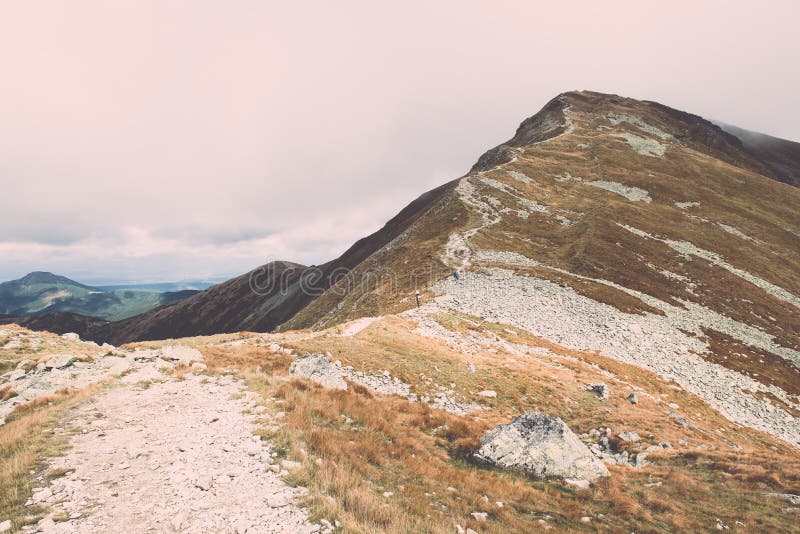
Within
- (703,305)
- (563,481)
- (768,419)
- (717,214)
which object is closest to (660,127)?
(717,214)

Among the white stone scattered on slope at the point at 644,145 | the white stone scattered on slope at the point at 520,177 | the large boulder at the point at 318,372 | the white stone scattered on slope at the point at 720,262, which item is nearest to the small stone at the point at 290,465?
the large boulder at the point at 318,372

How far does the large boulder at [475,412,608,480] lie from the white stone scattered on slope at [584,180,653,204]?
295ft

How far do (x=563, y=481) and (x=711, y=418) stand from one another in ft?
79.9

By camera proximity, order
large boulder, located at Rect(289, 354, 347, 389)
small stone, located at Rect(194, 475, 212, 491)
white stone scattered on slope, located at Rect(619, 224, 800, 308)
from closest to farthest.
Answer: small stone, located at Rect(194, 475, 212, 491)
large boulder, located at Rect(289, 354, 347, 389)
white stone scattered on slope, located at Rect(619, 224, 800, 308)

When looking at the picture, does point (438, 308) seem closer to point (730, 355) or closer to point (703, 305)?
point (730, 355)

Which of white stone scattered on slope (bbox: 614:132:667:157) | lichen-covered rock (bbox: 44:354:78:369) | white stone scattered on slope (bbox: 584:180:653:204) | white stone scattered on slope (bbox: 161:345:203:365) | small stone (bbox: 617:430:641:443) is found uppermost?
white stone scattered on slope (bbox: 614:132:667:157)

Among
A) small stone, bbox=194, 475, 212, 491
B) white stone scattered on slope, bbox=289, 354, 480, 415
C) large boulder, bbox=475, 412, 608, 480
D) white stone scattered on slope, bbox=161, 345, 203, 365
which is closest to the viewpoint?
small stone, bbox=194, 475, 212, 491

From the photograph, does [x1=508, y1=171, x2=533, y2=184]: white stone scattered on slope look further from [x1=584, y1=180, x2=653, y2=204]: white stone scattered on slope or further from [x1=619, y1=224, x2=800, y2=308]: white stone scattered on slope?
[x1=619, y1=224, x2=800, y2=308]: white stone scattered on slope

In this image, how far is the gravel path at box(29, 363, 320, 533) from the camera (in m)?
7.00

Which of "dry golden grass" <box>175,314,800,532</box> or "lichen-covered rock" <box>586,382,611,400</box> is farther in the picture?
"lichen-covered rock" <box>586,382,611,400</box>

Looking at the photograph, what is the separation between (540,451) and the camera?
12.6 m

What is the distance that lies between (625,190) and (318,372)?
9600 centimetres

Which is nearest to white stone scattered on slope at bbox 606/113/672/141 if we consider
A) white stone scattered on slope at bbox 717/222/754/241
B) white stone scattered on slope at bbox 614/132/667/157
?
white stone scattered on slope at bbox 614/132/667/157

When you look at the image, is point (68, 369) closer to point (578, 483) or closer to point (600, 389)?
point (578, 483)
